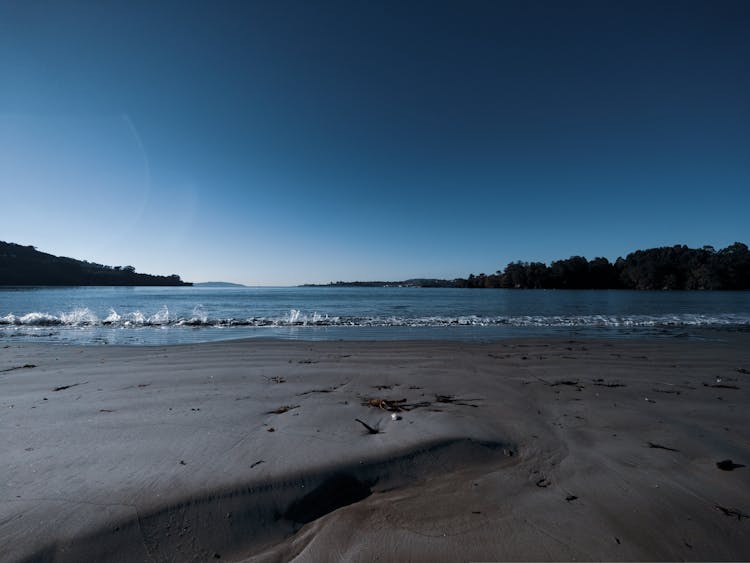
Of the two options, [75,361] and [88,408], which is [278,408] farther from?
[75,361]

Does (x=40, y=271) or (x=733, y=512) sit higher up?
(x=40, y=271)

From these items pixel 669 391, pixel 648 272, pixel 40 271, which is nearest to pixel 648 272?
pixel 648 272

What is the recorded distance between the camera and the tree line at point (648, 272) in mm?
81012

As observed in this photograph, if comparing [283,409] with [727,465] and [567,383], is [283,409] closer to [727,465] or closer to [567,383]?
[727,465]

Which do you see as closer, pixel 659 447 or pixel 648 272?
pixel 659 447

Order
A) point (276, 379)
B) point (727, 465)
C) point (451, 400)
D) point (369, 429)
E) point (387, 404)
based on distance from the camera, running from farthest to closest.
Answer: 1. point (276, 379)
2. point (451, 400)
3. point (387, 404)
4. point (369, 429)
5. point (727, 465)

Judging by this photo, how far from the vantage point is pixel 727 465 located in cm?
312

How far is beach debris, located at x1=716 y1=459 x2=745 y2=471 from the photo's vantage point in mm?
3080

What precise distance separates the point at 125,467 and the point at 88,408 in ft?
7.68

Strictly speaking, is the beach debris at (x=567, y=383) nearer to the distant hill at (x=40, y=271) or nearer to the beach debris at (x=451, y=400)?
the beach debris at (x=451, y=400)

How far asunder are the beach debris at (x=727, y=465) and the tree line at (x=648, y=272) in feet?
355

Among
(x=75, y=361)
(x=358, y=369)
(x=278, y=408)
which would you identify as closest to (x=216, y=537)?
(x=278, y=408)

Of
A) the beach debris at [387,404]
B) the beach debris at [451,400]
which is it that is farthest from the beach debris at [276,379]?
the beach debris at [451,400]

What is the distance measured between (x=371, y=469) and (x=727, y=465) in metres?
3.40
